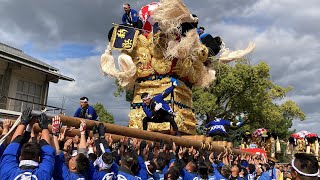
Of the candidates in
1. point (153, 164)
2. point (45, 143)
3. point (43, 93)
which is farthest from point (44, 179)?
point (43, 93)

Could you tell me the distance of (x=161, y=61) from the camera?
10305 millimetres

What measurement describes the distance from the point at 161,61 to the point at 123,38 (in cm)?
121

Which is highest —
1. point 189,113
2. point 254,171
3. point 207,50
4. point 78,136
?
point 207,50

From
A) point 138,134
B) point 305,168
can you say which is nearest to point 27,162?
point 305,168

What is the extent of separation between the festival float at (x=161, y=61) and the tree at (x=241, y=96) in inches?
401

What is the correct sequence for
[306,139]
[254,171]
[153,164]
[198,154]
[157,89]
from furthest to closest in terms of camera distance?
[306,139], [157,89], [254,171], [198,154], [153,164]

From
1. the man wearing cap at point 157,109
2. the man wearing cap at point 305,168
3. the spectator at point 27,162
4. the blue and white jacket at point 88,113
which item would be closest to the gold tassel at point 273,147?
the man wearing cap at point 157,109

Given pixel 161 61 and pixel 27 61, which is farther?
pixel 27 61

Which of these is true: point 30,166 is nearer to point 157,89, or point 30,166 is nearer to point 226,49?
point 157,89

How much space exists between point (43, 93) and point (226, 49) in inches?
Result: 346

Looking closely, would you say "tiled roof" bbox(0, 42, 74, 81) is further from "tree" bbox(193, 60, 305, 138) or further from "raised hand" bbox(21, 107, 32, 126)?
"raised hand" bbox(21, 107, 32, 126)

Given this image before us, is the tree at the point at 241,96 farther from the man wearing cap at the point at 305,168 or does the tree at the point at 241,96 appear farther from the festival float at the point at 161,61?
the man wearing cap at the point at 305,168

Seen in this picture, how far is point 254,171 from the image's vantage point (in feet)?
27.6

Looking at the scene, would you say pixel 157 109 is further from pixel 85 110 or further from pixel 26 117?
pixel 26 117
